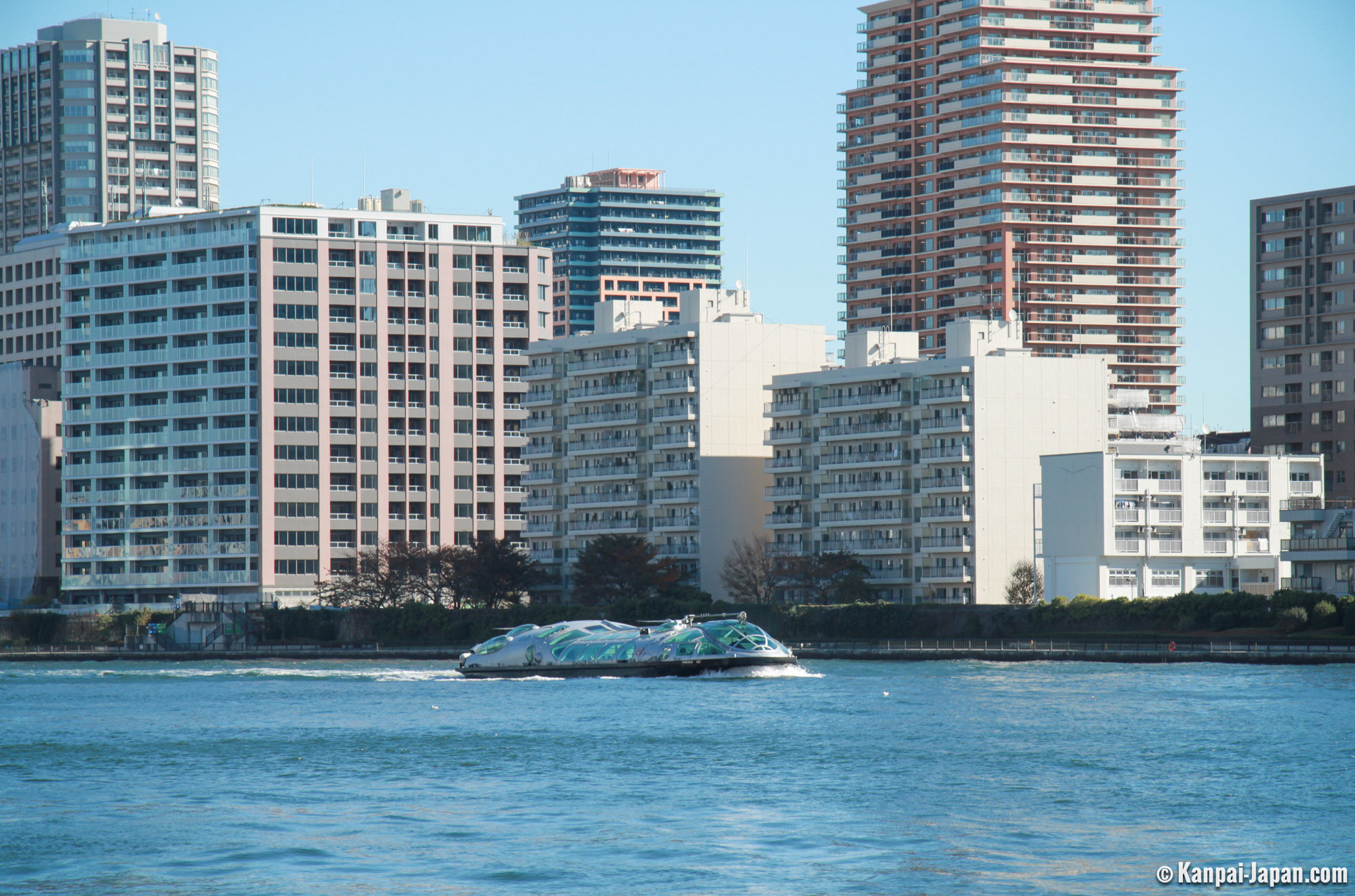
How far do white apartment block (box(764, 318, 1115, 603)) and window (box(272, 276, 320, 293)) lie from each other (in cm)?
5493

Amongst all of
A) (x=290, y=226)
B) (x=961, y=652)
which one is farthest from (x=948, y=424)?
(x=290, y=226)

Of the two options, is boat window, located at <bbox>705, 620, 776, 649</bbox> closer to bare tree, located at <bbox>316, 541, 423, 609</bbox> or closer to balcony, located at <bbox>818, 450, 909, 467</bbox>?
balcony, located at <bbox>818, 450, 909, 467</bbox>

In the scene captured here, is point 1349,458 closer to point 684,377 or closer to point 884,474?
point 884,474

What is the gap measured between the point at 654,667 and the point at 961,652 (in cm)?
2430

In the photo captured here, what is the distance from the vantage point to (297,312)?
7776 inches

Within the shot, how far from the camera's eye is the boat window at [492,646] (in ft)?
414

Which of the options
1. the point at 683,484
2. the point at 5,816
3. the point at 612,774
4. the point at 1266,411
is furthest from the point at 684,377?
the point at 5,816

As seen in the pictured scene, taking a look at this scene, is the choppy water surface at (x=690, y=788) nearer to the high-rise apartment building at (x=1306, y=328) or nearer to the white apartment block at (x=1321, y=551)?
the white apartment block at (x=1321, y=551)

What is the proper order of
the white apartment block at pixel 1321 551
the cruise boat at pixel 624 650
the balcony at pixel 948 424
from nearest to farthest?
1. the cruise boat at pixel 624 650
2. the white apartment block at pixel 1321 551
3. the balcony at pixel 948 424

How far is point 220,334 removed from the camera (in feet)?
648

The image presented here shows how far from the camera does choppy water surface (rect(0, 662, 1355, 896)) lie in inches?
1789

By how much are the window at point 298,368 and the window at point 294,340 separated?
1.69 meters

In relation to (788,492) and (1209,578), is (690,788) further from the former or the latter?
(788,492)

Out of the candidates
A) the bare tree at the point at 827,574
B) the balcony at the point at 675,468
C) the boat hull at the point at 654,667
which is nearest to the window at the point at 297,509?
the balcony at the point at 675,468
